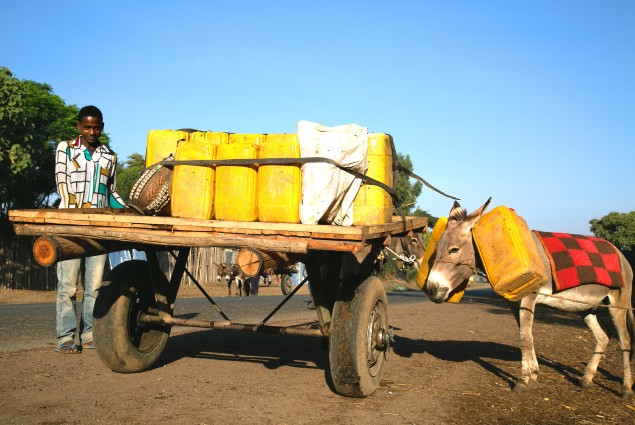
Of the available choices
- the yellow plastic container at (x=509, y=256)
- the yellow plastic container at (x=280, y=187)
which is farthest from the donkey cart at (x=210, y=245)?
the yellow plastic container at (x=509, y=256)

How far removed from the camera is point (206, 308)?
13984 mm

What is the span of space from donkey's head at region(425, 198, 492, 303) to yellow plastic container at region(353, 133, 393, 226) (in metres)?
0.89

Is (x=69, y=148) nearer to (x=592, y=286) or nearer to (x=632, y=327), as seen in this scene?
(x=592, y=286)

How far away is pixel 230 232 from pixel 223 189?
1.68 feet

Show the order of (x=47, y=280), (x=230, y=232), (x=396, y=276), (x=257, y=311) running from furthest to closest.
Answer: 1. (x=396, y=276)
2. (x=47, y=280)
3. (x=257, y=311)
4. (x=230, y=232)

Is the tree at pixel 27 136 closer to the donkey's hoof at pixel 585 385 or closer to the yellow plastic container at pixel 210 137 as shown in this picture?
the yellow plastic container at pixel 210 137

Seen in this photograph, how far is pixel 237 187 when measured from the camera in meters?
4.71

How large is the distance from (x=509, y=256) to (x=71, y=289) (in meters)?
4.82

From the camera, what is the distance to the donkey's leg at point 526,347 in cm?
608

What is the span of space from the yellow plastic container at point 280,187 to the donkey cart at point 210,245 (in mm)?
329

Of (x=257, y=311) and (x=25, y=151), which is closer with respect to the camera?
(x=257, y=311)

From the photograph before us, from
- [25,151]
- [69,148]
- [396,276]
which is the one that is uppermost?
[25,151]

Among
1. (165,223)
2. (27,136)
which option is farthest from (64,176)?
(27,136)

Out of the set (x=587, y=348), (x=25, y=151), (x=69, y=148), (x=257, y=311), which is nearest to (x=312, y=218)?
(x=69, y=148)
